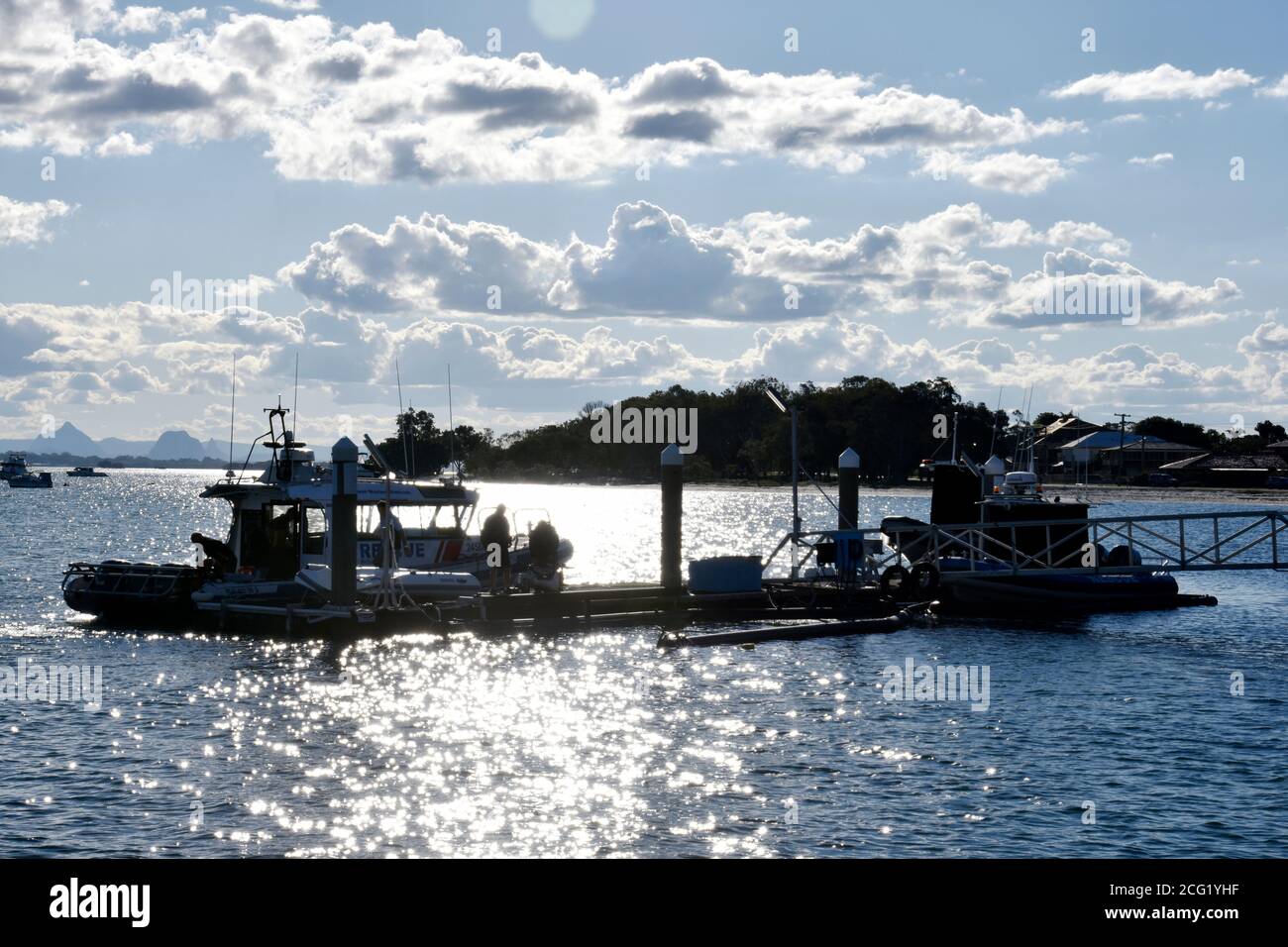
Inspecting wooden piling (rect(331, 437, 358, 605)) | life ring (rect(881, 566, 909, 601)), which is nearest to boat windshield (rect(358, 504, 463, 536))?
wooden piling (rect(331, 437, 358, 605))

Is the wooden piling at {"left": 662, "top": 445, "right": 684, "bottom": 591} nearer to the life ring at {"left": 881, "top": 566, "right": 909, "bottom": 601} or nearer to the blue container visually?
the blue container

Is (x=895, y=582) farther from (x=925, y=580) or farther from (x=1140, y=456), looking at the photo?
(x=1140, y=456)

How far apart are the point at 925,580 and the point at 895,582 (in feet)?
3.34

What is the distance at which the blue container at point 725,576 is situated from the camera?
126 ft

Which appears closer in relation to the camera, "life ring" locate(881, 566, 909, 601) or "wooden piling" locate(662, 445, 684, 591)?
"wooden piling" locate(662, 445, 684, 591)

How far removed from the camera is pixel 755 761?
19875 millimetres

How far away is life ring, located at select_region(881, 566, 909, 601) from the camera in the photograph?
132 ft

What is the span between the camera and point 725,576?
127 ft

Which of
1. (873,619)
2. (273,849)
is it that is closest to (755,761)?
(273,849)

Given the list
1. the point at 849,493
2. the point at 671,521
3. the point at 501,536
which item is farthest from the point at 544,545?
the point at 849,493

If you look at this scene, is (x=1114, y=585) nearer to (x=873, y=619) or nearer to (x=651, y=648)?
(x=873, y=619)

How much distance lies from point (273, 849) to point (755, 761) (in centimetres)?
784

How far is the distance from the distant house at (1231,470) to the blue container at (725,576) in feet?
494

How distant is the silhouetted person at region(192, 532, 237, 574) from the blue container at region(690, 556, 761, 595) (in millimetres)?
13538
